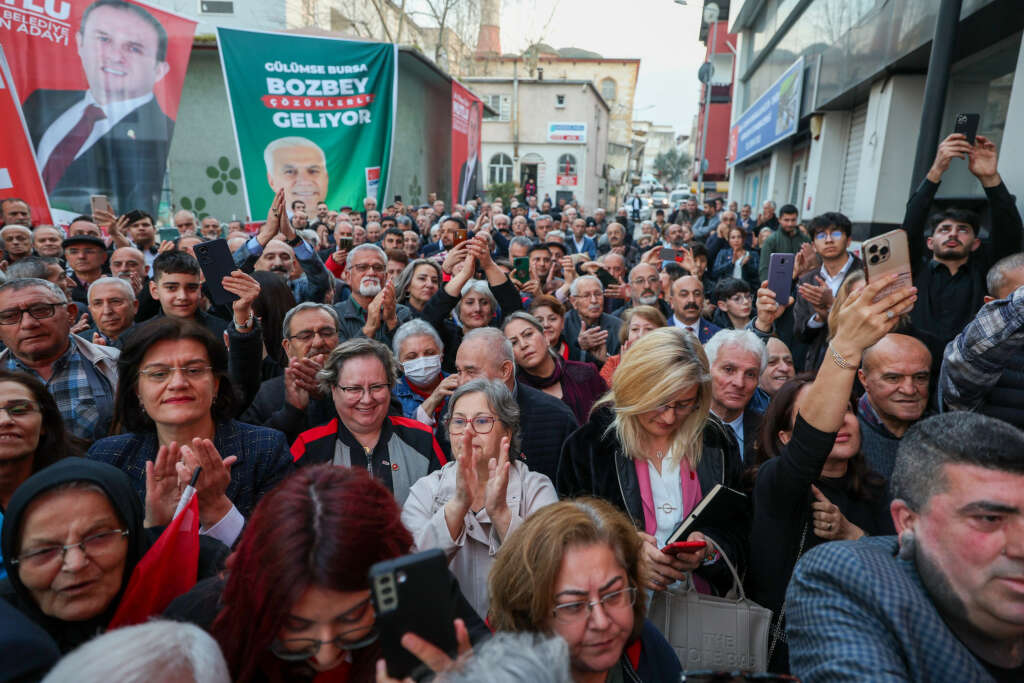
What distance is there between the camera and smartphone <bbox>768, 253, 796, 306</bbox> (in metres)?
4.55

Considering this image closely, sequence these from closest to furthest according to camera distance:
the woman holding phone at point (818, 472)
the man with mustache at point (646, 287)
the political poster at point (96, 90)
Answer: the woman holding phone at point (818, 472)
the man with mustache at point (646, 287)
the political poster at point (96, 90)

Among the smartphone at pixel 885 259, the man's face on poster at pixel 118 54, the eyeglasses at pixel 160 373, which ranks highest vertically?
the man's face on poster at pixel 118 54

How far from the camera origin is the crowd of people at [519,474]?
133 centimetres

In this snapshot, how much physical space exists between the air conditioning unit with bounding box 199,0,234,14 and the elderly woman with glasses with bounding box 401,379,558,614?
23990mm

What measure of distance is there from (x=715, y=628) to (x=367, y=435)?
5.91ft

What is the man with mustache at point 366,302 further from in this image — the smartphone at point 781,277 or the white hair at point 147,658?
the white hair at point 147,658

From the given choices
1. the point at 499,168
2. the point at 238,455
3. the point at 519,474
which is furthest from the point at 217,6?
the point at 519,474

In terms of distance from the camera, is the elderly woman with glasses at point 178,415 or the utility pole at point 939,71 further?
the utility pole at point 939,71

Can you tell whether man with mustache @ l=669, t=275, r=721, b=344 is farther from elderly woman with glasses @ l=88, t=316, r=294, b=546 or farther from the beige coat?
elderly woman with glasses @ l=88, t=316, r=294, b=546

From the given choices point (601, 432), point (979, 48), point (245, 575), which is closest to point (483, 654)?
point (245, 575)

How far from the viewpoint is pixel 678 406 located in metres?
2.67

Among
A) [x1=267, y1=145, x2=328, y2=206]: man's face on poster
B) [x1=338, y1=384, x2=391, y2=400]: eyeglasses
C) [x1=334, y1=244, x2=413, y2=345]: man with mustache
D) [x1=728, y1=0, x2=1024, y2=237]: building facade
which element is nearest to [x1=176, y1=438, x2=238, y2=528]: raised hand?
[x1=338, y1=384, x2=391, y2=400]: eyeglasses

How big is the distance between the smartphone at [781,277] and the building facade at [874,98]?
1.75m

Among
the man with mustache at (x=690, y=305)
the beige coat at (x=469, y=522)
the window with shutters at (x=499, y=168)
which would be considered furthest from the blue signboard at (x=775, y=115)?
the window with shutters at (x=499, y=168)
